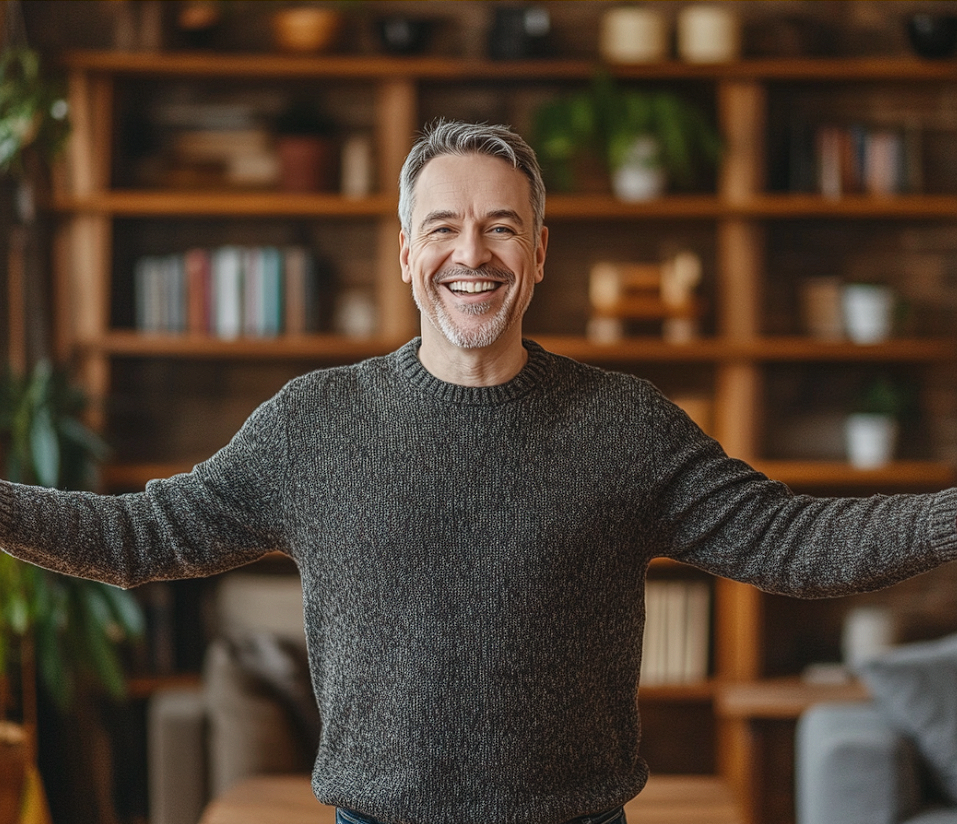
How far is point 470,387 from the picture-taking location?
1.38 metres

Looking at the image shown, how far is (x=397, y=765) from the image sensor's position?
131cm

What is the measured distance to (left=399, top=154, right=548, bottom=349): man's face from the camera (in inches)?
52.6

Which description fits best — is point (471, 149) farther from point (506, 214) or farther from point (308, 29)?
point (308, 29)

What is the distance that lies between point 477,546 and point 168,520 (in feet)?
1.25

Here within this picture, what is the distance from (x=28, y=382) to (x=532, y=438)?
6.93 ft

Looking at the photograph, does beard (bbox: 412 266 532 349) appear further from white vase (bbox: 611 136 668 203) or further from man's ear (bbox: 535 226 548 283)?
white vase (bbox: 611 136 668 203)

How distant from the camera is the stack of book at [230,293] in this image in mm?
3311

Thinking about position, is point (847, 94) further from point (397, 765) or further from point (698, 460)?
point (397, 765)

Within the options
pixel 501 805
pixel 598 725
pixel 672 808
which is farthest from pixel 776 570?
pixel 672 808

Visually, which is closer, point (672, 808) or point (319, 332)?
point (672, 808)

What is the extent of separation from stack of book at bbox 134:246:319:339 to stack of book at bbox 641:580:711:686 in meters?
1.39

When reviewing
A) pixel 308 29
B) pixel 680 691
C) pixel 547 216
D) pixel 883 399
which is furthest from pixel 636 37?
pixel 680 691

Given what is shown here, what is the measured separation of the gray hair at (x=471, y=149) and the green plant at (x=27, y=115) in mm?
1518

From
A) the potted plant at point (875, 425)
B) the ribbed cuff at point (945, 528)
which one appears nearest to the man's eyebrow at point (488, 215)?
the ribbed cuff at point (945, 528)
